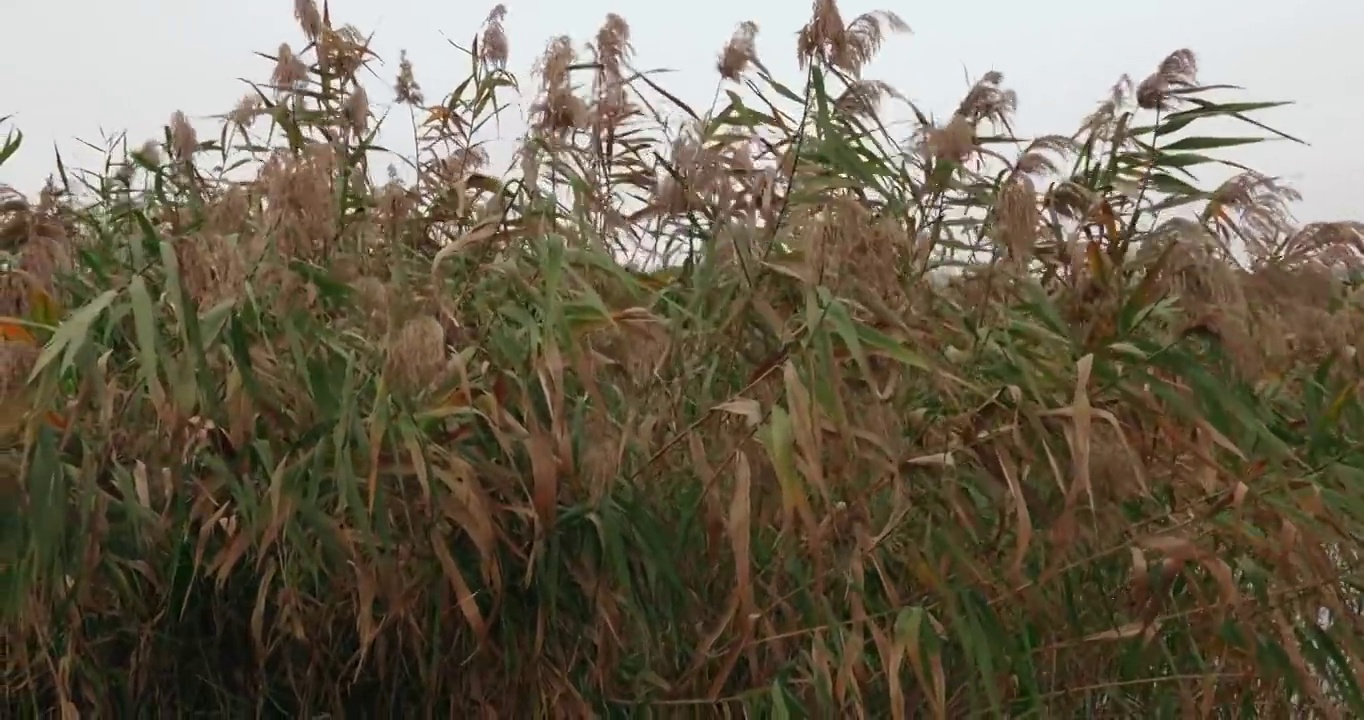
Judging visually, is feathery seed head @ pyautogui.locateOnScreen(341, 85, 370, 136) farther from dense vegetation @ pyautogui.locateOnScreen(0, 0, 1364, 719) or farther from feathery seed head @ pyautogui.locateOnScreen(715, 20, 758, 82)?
feathery seed head @ pyautogui.locateOnScreen(715, 20, 758, 82)

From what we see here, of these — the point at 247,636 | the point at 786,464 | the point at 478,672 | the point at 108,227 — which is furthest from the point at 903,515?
the point at 108,227

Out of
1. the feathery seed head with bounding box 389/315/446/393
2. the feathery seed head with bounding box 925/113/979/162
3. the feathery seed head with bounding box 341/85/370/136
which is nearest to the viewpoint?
the feathery seed head with bounding box 389/315/446/393

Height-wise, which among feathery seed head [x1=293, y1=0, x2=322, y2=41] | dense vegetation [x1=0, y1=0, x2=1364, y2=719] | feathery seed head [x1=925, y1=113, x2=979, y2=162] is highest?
feathery seed head [x1=293, y1=0, x2=322, y2=41]

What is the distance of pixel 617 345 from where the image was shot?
1.42 meters

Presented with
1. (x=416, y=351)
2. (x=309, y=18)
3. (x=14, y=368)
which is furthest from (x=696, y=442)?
(x=309, y=18)

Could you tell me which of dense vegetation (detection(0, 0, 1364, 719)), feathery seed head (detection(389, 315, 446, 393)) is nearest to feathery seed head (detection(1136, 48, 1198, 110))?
dense vegetation (detection(0, 0, 1364, 719))

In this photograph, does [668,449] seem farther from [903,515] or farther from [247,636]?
[247,636]

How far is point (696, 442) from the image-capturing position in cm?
134

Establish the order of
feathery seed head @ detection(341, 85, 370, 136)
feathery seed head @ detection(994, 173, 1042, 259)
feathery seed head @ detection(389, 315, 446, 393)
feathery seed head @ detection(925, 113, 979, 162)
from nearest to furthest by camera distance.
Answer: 1. feathery seed head @ detection(389, 315, 446, 393)
2. feathery seed head @ detection(994, 173, 1042, 259)
3. feathery seed head @ detection(925, 113, 979, 162)
4. feathery seed head @ detection(341, 85, 370, 136)

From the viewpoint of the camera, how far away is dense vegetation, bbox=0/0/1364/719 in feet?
4.03

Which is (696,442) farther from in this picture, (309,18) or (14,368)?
(309,18)

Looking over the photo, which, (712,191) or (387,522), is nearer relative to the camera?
(387,522)

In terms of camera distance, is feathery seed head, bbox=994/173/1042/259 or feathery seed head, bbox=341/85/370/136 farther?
feathery seed head, bbox=341/85/370/136

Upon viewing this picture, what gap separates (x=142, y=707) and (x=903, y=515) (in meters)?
0.87
